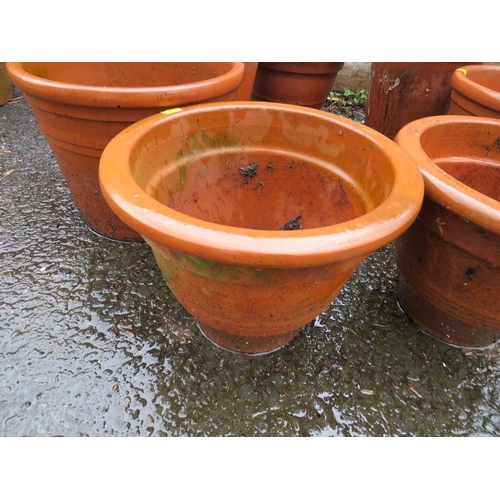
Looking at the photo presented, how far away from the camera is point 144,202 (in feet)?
3.14

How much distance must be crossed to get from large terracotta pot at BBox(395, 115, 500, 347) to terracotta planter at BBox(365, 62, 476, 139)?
3.05 feet

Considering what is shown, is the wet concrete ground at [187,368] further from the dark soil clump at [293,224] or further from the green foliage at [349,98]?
the green foliage at [349,98]

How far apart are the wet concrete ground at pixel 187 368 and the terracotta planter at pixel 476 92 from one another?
35.7 inches

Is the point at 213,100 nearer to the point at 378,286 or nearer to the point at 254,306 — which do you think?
the point at 254,306

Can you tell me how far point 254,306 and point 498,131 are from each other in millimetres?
1260

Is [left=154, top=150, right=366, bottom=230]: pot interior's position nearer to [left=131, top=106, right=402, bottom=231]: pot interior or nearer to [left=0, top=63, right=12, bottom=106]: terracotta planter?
[left=131, top=106, right=402, bottom=231]: pot interior

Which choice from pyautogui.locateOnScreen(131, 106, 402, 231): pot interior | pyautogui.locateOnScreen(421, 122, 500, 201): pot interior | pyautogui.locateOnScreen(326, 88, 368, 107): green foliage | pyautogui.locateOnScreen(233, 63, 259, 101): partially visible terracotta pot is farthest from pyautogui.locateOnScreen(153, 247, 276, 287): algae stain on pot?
pyautogui.locateOnScreen(326, 88, 368, 107): green foliage

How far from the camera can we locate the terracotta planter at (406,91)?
231 cm

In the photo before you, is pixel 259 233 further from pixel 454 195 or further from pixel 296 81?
pixel 296 81

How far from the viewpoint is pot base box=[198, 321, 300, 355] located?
1.43 m

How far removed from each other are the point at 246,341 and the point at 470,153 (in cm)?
120

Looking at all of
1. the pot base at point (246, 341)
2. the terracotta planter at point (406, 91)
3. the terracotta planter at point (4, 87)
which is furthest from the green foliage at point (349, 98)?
the pot base at point (246, 341)

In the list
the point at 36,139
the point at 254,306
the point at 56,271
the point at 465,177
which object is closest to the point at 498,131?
the point at 465,177

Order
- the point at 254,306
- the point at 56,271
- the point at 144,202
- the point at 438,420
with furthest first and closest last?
the point at 56,271 < the point at 438,420 < the point at 254,306 < the point at 144,202
